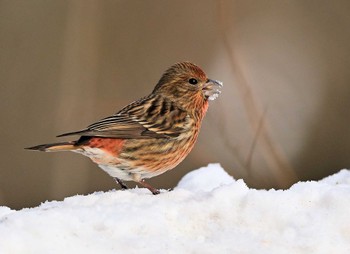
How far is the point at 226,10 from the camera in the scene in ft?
31.4

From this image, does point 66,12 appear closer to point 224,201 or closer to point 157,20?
point 157,20

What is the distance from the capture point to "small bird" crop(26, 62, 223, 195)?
5020mm

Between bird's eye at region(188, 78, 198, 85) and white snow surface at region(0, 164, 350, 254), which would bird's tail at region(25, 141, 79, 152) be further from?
bird's eye at region(188, 78, 198, 85)

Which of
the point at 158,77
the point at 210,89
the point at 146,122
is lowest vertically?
the point at 158,77

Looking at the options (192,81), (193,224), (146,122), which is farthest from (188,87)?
(193,224)

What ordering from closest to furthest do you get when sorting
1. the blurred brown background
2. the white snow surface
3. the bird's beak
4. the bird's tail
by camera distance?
the white snow surface, the bird's tail, the bird's beak, the blurred brown background

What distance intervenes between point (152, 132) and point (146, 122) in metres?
0.09

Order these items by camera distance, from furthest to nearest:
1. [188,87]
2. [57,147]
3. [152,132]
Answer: [188,87], [152,132], [57,147]

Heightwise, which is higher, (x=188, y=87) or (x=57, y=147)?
(x=188, y=87)

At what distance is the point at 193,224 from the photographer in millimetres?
3611

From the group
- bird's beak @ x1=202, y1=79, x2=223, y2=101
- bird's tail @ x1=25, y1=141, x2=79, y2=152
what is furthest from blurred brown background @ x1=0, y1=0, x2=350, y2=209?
bird's tail @ x1=25, y1=141, x2=79, y2=152

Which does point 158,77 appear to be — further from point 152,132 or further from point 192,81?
point 152,132

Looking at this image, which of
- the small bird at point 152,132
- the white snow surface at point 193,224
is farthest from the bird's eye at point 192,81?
the white snow surface at point 193,224

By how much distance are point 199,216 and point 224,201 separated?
0.53 feet
